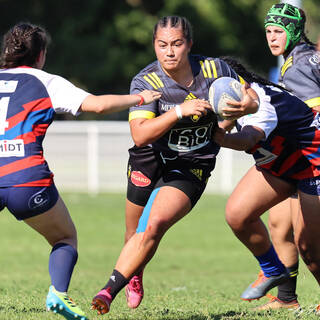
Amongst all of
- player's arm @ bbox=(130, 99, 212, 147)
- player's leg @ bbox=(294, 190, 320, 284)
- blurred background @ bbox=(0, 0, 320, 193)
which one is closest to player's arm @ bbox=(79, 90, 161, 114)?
player's arm @ bbox=(130, 99, 212, 147)

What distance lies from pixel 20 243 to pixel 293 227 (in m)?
7.82

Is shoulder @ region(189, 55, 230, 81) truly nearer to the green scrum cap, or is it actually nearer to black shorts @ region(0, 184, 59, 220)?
the green scrum cap

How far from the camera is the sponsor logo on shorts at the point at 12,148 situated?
5008 millimetres

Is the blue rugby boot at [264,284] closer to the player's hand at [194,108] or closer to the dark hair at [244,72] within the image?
the dark hair at [244,72]

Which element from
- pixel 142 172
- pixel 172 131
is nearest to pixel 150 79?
pixel 172 131

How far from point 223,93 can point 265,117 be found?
1.61 ft

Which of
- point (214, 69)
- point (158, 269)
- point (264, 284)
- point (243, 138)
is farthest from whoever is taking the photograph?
point (158, 269)

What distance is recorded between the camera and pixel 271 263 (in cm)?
641

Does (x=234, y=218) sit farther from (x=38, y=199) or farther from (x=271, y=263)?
(x=38, y=199)

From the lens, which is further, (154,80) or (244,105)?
(154,80)

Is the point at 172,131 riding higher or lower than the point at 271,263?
higher

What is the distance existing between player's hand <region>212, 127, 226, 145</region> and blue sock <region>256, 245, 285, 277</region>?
1192mm

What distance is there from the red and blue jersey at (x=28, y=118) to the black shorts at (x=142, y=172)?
1.45 meters

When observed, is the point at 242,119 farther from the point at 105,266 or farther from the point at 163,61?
the point at 105,266
